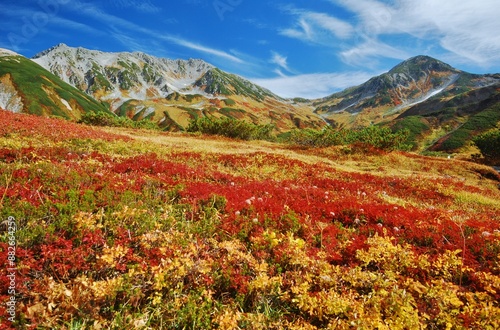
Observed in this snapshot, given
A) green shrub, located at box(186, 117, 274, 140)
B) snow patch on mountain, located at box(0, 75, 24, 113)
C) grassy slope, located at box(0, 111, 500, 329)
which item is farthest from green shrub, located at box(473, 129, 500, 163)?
snow patch on mountain, located at box(0, 75, 24, 113)

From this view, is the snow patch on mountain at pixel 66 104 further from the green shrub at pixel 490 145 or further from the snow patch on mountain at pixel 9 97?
the green shrub at pixel 490 145

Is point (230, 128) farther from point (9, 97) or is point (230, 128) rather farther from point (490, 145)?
point (9, 97)

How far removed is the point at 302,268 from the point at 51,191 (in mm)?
6808

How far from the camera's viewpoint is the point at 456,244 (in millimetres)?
6953

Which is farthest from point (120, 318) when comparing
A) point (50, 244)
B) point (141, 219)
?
point (141, 219)

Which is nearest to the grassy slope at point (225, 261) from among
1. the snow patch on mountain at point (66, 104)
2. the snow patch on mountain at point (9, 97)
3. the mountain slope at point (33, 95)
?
the mountain slope at point (33, 95)

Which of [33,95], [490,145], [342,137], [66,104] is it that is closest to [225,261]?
[342,137]

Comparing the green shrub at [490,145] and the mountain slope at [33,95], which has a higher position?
the mountain slope at [33,95]

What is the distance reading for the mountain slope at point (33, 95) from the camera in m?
158

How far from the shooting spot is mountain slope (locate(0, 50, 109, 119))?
15750 cm

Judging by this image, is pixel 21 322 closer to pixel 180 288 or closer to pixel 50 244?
pixel 50 244

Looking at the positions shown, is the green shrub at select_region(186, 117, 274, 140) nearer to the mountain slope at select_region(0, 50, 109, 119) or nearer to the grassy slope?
the grassy slope

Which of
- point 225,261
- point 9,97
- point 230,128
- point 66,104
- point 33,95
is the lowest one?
point 225,261

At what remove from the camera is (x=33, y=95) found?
167 metres
